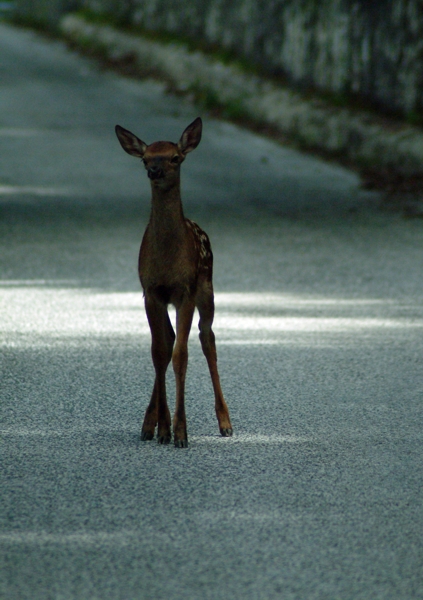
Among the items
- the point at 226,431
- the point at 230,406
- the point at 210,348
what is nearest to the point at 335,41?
the point at 230,406

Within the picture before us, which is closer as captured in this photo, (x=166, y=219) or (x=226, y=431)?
(x=166, y=219)

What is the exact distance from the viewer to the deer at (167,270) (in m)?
4.85

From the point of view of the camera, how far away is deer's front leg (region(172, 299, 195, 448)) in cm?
488

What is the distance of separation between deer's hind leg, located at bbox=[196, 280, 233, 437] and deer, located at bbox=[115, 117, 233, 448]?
0.03m

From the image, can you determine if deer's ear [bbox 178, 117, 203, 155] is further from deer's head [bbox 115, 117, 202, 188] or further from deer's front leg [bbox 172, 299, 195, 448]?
deer's front leg [bbox 172, 299, 195, 448]

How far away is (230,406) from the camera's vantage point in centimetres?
561

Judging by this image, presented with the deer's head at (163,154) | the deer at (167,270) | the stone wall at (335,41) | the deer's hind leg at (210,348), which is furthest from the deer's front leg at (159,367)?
the stone wall at (335,41)

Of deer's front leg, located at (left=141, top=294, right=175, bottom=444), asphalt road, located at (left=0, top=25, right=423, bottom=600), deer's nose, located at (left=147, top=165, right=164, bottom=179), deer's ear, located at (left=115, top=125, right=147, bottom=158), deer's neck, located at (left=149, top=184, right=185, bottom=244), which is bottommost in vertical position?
asphalt road, located at (left=0, top=25, right=423, bottom=600)

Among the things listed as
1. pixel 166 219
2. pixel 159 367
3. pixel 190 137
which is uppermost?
pixel 190 137

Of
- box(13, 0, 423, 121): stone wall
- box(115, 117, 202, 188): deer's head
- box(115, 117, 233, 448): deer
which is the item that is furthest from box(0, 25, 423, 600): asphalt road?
box(13, 0, 423, 121): stone wall

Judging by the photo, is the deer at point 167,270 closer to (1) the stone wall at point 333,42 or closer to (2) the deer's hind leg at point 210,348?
(2) the deer's hind leg at point 210,348

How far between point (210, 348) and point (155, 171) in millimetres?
822

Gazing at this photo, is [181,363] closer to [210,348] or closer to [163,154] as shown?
[210,348]

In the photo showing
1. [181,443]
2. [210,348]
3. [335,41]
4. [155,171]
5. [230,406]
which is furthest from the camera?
[335,41]
